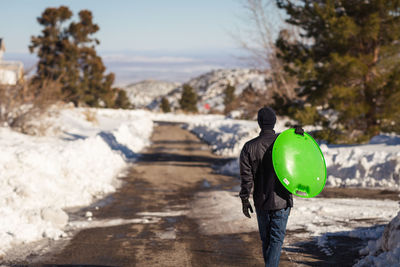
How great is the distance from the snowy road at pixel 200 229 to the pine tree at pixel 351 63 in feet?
20.3

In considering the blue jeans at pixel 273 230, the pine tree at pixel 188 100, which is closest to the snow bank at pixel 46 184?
the blue jeans at pixel 273 230

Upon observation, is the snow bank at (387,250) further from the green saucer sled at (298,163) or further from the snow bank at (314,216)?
the snow bank at (314,216)

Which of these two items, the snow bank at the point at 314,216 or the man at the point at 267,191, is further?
the snow bank at the point at 314,216

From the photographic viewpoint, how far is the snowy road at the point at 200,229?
7406mm

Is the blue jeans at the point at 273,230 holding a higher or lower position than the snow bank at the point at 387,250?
higher

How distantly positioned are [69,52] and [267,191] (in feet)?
198

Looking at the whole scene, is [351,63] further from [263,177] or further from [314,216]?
[263,177]

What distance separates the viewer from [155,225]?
9773mm

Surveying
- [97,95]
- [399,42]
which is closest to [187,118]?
[97,95]

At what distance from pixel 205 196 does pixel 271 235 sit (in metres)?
7.65

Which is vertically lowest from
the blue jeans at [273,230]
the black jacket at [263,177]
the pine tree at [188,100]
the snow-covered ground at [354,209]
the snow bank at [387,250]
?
the pine tree at [188,100]

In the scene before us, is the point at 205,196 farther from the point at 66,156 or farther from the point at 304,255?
the point at 304,255

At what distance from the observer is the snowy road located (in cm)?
741

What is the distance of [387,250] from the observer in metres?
6.37
